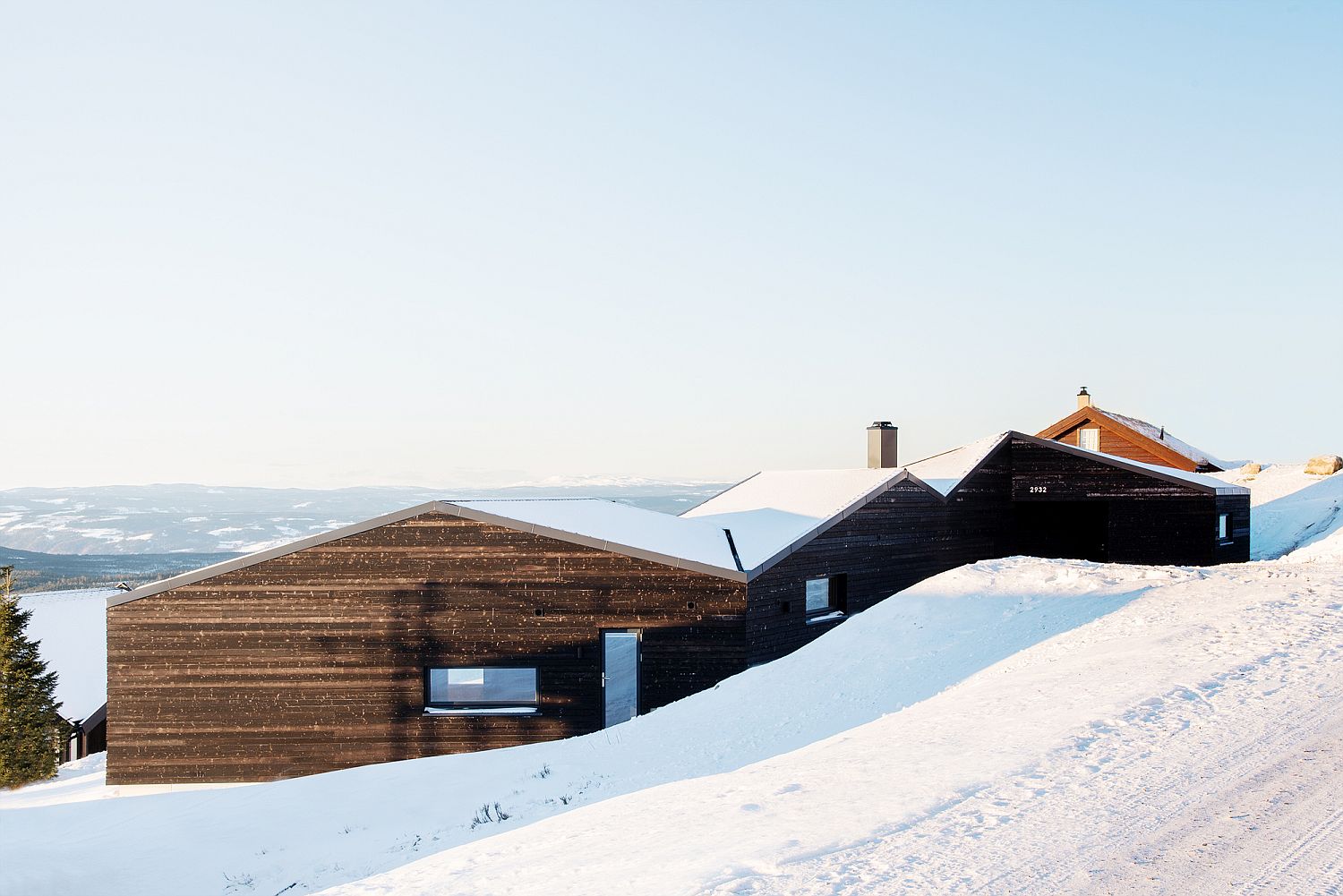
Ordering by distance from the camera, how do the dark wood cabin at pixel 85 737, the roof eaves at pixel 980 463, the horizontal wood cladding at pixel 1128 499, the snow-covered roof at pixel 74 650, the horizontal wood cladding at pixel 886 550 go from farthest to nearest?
1. the snow-covered roof at pixel 74 650
2. the dark wood cabin at pixel 85 737
3. the horizontal wood cladding at pixel 1128 499
4. the roof eaves at pixel 980 463
5. the horizontal wood cladding at pixel 886 550

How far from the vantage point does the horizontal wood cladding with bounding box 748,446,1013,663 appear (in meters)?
17.9

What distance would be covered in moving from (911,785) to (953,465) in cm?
2053

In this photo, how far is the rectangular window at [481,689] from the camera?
16578 millimetres

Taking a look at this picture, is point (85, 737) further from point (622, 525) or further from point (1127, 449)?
point (1127, 449)

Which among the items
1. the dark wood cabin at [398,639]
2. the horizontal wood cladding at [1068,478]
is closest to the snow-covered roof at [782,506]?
the dark wood cabin at [398,639]

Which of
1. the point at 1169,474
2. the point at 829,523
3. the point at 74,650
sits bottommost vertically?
the point at 74,650

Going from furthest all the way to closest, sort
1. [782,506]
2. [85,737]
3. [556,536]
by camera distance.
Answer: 1. [85,737]
2. [782,506]
3. [556,536]

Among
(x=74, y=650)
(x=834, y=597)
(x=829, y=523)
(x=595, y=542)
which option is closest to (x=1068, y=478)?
(x=834, y=597)

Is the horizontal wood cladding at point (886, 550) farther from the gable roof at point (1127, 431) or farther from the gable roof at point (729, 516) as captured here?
the gable roof at point (1127, 431)

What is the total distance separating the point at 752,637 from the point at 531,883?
11688 mm

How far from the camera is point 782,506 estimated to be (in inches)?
893

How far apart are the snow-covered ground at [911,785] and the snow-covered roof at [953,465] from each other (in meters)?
7.37

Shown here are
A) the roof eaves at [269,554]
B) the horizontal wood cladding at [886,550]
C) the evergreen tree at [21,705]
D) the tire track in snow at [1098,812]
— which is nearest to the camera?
the tire track in snow at [1098,812]

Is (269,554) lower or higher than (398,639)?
higher
